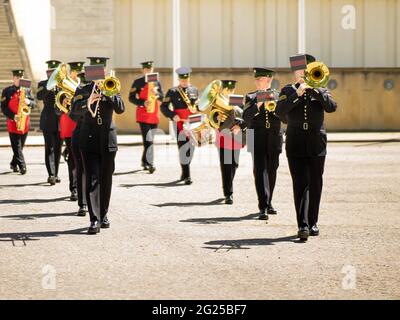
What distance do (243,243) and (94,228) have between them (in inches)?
75.3

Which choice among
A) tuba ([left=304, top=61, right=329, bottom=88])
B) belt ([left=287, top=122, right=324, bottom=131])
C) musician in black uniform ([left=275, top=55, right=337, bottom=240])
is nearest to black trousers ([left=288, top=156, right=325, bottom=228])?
musician in black uniform ([left=275, top=55, right=337, bottom=240])

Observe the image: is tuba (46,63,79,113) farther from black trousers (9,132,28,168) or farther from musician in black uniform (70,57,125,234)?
black trousers (9,132,28,168)

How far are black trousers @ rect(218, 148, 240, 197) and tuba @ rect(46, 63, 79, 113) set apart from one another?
248 centimetres

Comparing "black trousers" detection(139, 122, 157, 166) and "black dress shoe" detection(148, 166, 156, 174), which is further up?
"black trousers" detection(139, 122, 157, 166)

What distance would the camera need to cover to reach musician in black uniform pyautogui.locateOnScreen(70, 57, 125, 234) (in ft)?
44.7

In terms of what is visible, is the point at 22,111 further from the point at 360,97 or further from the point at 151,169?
the point at 360,97

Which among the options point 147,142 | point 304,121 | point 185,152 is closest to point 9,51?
point 147,142

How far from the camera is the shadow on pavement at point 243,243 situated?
1228 centimetres

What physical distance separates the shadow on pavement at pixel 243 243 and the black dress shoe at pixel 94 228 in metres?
1.51

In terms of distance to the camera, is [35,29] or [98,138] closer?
[98,138]

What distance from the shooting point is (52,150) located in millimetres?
19078

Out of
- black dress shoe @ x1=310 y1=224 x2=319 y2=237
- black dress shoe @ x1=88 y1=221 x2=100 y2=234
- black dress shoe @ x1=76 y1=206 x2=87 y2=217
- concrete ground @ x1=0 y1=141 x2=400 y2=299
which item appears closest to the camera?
concrete ground @ x1=0 y1=141 x2=400 y2=299
